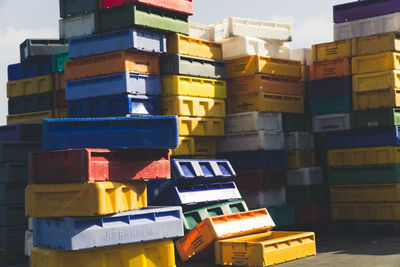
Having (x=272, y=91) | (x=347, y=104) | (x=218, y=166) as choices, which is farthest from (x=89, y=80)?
(x=347, y=104)

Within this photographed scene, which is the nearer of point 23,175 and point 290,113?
point 23,175

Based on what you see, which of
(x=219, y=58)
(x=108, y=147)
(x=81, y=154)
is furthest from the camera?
(x=219, y=58)

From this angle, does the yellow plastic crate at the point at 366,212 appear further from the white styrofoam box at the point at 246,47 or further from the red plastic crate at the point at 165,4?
the red plastic crate at the point at 165,4

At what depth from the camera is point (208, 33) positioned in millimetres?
14859

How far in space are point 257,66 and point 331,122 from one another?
2211mm

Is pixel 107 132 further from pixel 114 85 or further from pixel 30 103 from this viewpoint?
pixel 30 103

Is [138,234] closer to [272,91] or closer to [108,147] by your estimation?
[108,147]

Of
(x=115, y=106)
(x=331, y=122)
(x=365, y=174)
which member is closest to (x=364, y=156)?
(x=365, y=174)

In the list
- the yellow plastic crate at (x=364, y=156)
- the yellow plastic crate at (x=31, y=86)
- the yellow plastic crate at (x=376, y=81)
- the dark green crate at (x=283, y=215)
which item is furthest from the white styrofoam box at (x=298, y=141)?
the yellow plastic crate at (x=31, y=86)

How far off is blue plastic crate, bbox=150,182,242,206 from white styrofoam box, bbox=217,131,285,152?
1.93 meters

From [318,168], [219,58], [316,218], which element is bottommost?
[316,218]

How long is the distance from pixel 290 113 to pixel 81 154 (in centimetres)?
731

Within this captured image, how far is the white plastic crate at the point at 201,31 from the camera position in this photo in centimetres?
1448

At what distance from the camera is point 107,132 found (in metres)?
9.75
